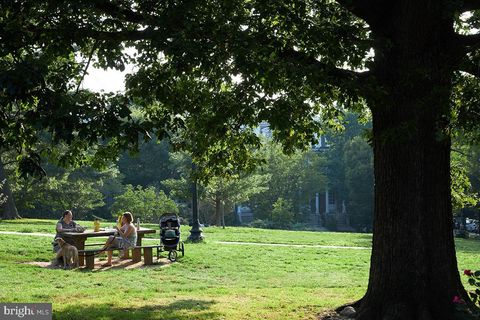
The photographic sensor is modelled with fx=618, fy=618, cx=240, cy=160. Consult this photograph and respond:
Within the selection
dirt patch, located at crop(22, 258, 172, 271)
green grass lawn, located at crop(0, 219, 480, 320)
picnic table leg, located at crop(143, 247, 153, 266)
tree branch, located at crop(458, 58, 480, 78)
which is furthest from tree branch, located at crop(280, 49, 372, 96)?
picnic table leg, located at crop(143, 247, 153, 266)

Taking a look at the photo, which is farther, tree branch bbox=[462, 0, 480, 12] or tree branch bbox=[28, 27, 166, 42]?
tree branch bbox=[462, 0, 480, 12]

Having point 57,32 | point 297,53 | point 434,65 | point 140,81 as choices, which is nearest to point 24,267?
point 140,81

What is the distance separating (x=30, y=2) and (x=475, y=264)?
16.4 metres

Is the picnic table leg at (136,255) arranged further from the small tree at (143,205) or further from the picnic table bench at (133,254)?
the small tree at (143,205)

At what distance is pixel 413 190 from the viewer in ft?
28.7

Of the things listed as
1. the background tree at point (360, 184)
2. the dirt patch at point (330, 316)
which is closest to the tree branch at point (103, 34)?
the dirt patch at point (330, 316)

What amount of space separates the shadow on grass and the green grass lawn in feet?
→ 0.05

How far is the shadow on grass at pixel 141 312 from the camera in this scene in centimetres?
920

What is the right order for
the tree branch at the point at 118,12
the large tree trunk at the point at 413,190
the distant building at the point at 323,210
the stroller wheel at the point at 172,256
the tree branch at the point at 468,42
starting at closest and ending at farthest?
1. the large tree trunk at the point at 413,190
2. the tree branch at the point at 118,12
3. the tree branch at the point at 468,42
4. the stroller wheel at the point at 172,256
5. the distant building at the point at 323,210

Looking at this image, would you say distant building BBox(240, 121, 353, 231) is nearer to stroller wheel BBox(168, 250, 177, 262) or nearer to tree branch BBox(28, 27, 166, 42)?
stroller wheel BBox(168, 250, 177, 262)

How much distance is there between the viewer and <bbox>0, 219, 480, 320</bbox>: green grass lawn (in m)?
9.96

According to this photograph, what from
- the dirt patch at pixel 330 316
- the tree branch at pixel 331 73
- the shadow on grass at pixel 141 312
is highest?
the tree branch at pixel 331 73

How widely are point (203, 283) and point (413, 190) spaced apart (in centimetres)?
673

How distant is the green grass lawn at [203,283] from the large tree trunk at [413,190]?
156cm
